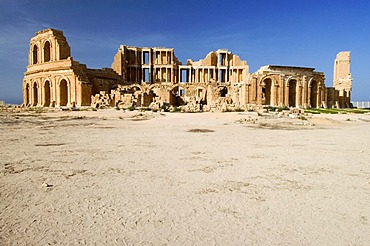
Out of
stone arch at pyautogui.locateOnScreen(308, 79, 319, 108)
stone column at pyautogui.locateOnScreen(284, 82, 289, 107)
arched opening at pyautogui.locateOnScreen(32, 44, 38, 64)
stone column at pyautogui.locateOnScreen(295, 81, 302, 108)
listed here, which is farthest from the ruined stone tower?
arched opening at pyautogui.locateOnScreen(32, 44, 38, 64)

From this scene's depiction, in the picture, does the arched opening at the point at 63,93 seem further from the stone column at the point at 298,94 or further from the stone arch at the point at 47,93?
the stone column at the point at 298,94

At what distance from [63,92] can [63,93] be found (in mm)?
151

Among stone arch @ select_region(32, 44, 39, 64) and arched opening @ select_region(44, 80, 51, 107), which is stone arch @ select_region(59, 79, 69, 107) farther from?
stone arch @ select_region(32, 44, 39, 64)

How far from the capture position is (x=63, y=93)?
3644 centimetres

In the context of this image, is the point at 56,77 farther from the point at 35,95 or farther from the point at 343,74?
the point at 343,74

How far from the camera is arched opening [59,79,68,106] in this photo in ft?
118

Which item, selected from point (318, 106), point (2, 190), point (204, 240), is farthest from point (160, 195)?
point (318, 106)

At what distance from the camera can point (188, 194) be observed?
3529 millimetres

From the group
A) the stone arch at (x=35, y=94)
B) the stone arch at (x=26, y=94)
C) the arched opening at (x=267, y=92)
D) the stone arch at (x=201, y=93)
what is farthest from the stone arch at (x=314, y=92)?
the stone arch at (x=26, y=94)

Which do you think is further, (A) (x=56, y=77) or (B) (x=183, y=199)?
(A) (x=56, y=77)

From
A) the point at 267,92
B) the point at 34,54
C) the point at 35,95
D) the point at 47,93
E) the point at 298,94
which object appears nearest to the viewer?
the point at 298,94

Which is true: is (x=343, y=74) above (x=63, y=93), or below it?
above

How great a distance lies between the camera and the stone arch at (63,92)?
35.9 meters

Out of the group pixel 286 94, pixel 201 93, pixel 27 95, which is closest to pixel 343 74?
pixel 286 94
